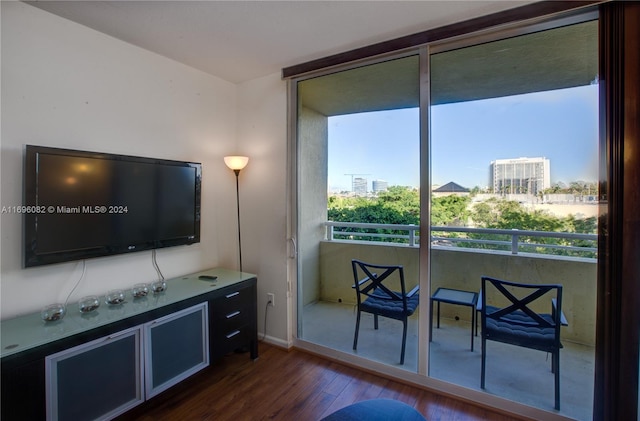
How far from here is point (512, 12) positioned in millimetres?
1836

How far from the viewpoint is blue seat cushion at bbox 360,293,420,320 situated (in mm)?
2361

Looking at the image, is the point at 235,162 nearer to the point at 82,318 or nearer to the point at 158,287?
the point at 158,287

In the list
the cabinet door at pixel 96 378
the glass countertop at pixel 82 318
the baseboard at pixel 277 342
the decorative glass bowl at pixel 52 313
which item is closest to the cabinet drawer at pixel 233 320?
the glass countertop at pixel 82 318

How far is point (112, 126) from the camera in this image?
7.11 feet

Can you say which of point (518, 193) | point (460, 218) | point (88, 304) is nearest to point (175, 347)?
point (88, 304)

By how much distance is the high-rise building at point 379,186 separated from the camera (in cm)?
248

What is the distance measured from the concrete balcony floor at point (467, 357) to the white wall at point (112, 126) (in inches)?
35.2

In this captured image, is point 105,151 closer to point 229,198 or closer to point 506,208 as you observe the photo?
point 229,198

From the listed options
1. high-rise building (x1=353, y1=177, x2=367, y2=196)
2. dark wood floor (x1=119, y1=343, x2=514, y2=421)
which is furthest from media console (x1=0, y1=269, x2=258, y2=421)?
high-rise building (x1=353, y1=177, x2=367, y2=196)

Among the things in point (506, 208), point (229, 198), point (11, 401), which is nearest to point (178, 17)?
point (229, 198)

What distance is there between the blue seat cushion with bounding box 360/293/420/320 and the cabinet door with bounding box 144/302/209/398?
52.1 inches

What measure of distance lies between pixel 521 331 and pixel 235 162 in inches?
102

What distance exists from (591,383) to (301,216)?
2318mm

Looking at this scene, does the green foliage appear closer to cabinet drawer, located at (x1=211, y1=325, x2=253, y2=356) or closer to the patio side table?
the patio side table
